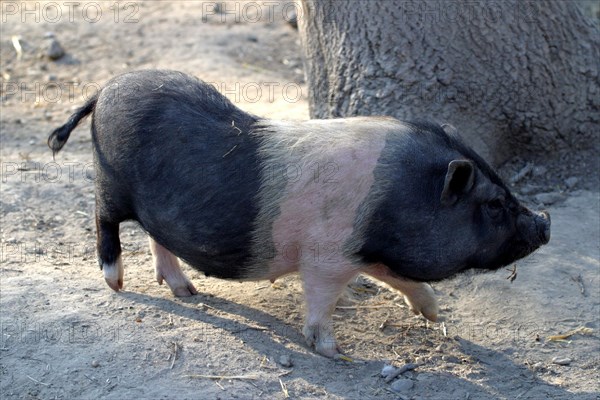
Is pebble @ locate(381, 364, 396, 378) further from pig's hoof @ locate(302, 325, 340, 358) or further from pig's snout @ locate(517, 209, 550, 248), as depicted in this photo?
pig's snout @ locate(517, 209, 550, 248)

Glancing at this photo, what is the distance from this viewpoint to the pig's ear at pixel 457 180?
16.1 ft

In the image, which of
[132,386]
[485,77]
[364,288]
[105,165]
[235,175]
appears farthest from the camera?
[485,77]

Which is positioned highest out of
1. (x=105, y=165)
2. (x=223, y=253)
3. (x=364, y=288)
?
(x=105, y=165)

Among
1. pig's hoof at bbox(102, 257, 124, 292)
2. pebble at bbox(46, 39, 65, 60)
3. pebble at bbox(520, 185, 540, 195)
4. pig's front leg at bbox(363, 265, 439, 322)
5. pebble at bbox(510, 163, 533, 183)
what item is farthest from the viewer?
pebble at bbox(46, 39, 65, 60)

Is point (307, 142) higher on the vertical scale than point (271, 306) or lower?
higher

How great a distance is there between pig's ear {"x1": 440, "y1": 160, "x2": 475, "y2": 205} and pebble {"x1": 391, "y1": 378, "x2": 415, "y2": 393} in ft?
3.48

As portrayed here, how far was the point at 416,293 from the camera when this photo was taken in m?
5.67

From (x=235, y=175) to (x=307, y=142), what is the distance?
0.47 meters

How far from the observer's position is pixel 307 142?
17.2ft

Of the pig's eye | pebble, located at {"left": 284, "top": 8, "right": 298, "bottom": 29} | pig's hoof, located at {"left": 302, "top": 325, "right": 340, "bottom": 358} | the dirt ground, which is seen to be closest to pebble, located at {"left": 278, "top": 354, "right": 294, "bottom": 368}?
the dirt ground

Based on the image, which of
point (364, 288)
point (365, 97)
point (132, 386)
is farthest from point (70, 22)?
point (132, 386)

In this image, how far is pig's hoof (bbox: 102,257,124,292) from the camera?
585cm

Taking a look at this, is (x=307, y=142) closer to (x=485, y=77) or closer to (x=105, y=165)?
(x=105, y=165)

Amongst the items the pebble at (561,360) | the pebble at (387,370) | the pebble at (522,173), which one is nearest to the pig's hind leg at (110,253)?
the pebble at (387,370)
